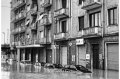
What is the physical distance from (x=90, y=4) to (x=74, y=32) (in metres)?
5.66

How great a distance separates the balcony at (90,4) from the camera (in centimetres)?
2346

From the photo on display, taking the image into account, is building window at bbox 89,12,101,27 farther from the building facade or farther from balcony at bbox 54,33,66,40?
balcony at bbox 54,33,66,40

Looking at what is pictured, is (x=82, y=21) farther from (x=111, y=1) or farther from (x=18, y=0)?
(x=18, y=0)

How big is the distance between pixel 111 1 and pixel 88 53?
20.8 feet

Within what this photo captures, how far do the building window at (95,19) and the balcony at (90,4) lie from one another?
83cm

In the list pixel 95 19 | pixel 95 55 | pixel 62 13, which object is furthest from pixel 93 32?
pixel 62 13

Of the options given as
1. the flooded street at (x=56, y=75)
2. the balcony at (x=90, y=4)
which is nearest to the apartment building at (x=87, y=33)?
the balcony at (x=90, y=4)

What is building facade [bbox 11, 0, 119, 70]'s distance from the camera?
2291cm

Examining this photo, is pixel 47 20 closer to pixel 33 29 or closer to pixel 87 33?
pixel 33 29

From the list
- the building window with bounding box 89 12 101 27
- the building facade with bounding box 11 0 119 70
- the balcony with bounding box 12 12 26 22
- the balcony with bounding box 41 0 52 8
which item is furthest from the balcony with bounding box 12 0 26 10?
the building window with bounding box 89 12 101 27

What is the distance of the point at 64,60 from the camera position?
104 feet

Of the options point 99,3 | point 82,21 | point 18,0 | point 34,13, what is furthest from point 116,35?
point 18,0

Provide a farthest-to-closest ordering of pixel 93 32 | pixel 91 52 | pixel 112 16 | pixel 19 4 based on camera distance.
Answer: pixel 19 4
pixel 91 52
pixel 93 32
pixel 112 16

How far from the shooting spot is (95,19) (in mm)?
24953
